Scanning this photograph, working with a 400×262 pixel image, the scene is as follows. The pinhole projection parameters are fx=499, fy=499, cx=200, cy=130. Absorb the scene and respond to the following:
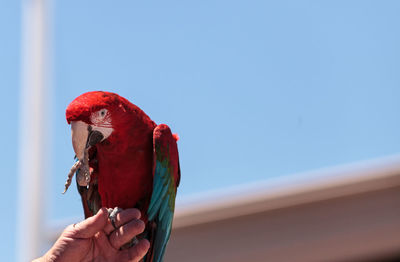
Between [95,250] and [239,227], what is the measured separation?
4.29 feet

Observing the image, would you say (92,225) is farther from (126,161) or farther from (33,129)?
(33,129)

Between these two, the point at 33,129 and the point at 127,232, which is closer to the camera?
the point at 127,232

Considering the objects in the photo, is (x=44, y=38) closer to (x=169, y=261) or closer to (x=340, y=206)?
(x=169, y=261)

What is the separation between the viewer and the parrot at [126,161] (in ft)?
3.44

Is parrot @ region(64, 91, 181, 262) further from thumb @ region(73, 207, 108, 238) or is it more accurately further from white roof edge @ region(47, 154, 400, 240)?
white roof edge @ region(47, 154, 400, 240)

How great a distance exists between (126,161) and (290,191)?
1333mm

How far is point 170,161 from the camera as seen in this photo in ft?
3.83

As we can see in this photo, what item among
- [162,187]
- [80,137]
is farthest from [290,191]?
[80,137]

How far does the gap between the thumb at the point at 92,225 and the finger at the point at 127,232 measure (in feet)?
0.12

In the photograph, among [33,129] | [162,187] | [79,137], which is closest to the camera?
[79,137]

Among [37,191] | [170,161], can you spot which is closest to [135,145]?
[170,161]

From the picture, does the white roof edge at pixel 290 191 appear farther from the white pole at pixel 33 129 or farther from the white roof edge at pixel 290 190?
the white pole at pixel 33 129

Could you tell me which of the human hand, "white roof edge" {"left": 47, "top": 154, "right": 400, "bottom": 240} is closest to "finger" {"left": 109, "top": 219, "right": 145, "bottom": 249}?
the human hand

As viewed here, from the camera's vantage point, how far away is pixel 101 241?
43.4 inches
